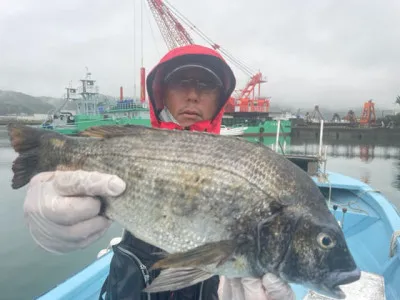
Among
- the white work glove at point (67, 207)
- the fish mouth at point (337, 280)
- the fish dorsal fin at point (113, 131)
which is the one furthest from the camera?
the fish dorsal fin at point (113, 131)

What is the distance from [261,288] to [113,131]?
149 centimetres

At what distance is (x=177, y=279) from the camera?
66.4 inches

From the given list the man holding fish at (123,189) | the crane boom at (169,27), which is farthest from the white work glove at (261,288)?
the crane boom at (169,27)

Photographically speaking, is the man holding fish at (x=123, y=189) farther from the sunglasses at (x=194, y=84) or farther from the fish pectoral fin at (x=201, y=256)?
the fish pectoral fin at (x=201, y=256)

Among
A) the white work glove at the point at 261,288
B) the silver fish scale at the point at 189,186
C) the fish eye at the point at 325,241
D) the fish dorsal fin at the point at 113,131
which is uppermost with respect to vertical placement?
the fish dorsal fin at the point at 113,131

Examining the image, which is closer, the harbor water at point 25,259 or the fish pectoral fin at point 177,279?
the fish pectoral fin at point 177,279

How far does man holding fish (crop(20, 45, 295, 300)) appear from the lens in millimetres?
1918

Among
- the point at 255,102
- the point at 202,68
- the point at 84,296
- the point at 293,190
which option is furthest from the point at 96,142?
the point at 255,102

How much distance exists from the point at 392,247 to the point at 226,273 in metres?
3.77

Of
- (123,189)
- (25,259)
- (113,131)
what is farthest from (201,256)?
(25,259)

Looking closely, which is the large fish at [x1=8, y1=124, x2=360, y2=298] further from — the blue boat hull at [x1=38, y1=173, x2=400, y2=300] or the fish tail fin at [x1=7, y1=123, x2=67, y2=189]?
the blue boat hull at [x1=38, y1=173, x2=400, y2=300]

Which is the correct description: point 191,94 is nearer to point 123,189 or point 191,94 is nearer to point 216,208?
point 123,189

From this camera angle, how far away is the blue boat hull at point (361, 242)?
3566 mm

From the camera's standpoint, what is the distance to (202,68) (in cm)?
262
